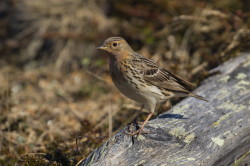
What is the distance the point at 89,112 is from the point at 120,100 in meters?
0.64

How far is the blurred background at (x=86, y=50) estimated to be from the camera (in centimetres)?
633

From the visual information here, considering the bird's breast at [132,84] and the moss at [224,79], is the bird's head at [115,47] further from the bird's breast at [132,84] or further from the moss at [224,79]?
the moss at [224,79]

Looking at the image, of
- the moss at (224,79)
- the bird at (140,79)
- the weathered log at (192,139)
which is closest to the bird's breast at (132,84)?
the bird at (140,79)

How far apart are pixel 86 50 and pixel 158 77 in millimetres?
4083

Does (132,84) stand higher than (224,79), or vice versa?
(224,79)

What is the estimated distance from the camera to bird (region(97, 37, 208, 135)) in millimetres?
4719

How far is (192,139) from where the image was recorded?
13.3 ft

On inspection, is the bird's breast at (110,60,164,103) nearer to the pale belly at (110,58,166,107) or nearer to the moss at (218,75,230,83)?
the pale belly at (110,58,166,107)

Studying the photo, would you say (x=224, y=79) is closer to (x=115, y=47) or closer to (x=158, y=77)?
(x=158, y=77)

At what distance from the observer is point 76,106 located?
734 centimetres

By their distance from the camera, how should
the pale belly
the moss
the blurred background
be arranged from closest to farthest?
the pale belly < the moss < the blurred background

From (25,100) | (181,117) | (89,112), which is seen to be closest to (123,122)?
(89,112)

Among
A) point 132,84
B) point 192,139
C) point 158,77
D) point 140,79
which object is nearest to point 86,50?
point 158,77

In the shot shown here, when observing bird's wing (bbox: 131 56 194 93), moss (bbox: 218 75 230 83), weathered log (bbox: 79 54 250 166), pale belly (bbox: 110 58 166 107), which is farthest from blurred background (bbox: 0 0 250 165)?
weathered log (bbox: 79 54 250 166)
